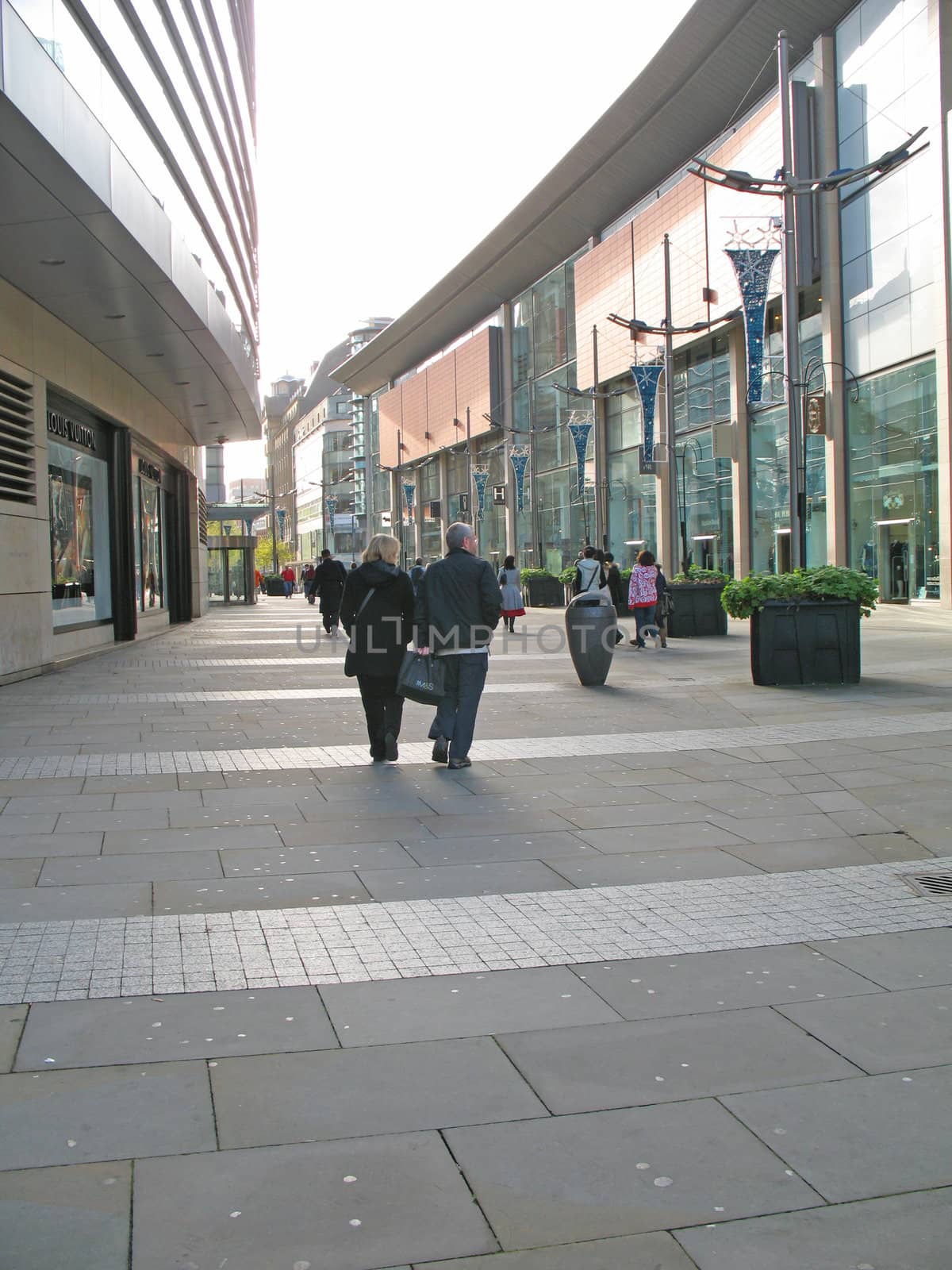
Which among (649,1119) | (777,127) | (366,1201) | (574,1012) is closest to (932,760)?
(574,1012)

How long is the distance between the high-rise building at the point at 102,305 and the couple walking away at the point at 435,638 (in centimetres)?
486

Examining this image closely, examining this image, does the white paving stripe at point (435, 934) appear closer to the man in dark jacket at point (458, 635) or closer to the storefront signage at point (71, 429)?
the man in dark jacket at point (458, 635)

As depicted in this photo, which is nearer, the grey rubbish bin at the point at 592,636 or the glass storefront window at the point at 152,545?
the grey rubbish bin at the point at 592,636

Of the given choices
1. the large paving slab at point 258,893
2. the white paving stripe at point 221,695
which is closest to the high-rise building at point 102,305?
the white paving stripe at point 221,695

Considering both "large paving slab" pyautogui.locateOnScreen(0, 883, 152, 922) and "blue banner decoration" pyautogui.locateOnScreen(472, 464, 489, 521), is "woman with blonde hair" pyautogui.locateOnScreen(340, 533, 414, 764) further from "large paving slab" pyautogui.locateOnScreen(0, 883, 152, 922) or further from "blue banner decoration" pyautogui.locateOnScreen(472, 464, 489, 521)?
"blue banner decoration" pyautogui.locateOnScreen(472, 464, 489, 521)

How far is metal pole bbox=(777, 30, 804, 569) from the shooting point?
586 inches

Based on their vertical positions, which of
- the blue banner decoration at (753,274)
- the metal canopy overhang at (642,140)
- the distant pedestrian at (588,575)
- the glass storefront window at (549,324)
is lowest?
the distant pedestrian at (588,575)

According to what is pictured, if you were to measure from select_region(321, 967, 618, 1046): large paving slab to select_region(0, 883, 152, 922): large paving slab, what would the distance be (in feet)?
4.52

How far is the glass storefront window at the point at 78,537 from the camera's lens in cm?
A: 1816

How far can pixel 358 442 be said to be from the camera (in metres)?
132

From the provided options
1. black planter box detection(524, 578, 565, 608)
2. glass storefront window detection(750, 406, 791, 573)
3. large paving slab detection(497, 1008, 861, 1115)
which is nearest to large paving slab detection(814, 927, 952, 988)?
large paving slab detection(497, 1008, 861, 1115)

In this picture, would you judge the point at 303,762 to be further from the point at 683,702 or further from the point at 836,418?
the point at 836,418

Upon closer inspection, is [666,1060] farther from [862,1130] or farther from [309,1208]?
[309,1208]

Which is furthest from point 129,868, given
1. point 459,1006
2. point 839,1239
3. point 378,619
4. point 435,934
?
point 839,1239
